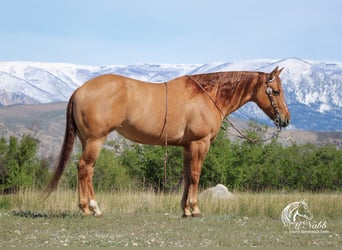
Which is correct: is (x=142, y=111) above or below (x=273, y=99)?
below

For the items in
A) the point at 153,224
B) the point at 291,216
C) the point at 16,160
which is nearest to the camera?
the point at 153,224

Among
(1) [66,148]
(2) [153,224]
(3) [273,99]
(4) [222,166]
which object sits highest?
(3) [273,99]

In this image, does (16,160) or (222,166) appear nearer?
(222,166)

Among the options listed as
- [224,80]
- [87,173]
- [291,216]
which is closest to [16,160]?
[87,173]

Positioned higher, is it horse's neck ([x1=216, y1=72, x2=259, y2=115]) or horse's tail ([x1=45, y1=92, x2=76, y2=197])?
horse's neck ([x1=216, y1=72, x2=259, y2=115])

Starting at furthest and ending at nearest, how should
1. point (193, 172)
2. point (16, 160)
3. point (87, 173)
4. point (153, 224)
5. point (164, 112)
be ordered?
point (16, 160) < point (193, 172) < point (164, 112) < point (87, 173) < point (153, 224)

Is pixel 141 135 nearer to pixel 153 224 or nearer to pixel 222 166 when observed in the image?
pixel 153 224

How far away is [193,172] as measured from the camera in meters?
9.05

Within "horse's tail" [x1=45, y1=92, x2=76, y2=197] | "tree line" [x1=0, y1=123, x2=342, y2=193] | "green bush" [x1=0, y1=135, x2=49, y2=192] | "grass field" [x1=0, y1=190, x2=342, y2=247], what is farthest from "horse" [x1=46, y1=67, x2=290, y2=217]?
"green bush" [x1=0, y1=135, x2=49, y2=192]

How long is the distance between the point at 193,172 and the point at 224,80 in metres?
1.84

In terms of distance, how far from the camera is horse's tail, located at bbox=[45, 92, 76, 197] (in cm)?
873

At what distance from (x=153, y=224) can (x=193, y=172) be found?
1309 millimetres

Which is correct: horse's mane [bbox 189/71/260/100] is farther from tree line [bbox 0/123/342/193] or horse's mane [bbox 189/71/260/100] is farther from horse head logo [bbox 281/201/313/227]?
tree line [bbox 0/123/342/193]

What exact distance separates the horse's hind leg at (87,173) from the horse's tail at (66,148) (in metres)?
0.31
